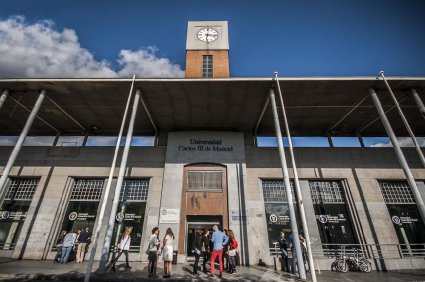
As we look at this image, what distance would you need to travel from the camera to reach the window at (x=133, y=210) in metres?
13.7

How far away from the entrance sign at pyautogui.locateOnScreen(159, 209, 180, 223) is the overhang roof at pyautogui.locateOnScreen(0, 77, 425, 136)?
19.5ft

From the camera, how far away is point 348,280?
875 cm

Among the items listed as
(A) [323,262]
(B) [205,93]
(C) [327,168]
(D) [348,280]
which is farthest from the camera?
(C) [327,168]

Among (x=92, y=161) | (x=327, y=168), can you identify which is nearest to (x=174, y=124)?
(x=92, y=161)

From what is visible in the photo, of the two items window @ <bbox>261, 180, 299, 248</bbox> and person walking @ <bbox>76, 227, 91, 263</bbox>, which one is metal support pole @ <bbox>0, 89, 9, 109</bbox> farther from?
window @ <bbox>261, 180, 299, 248</bbox>

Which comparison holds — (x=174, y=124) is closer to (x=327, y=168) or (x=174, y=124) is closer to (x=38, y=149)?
(x=38, y=149)

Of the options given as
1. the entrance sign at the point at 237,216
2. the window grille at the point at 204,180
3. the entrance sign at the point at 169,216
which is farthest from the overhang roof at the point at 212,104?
the entrance sign at the point at 237,216

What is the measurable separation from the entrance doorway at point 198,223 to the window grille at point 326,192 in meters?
6.36

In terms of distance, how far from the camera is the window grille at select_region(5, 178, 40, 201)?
591 inches

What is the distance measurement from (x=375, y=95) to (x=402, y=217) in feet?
26.3

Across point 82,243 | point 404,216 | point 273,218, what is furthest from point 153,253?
point 404,216

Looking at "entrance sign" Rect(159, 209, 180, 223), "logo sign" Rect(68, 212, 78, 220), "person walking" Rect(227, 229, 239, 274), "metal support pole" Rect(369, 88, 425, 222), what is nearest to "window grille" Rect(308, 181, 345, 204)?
"metal support pole" Rect(369, 88, 425, 222)

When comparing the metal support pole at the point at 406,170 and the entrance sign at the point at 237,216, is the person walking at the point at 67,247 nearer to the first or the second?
the entrance sign at the point at 237,216

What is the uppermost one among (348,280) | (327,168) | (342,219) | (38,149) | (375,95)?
(375,95)
